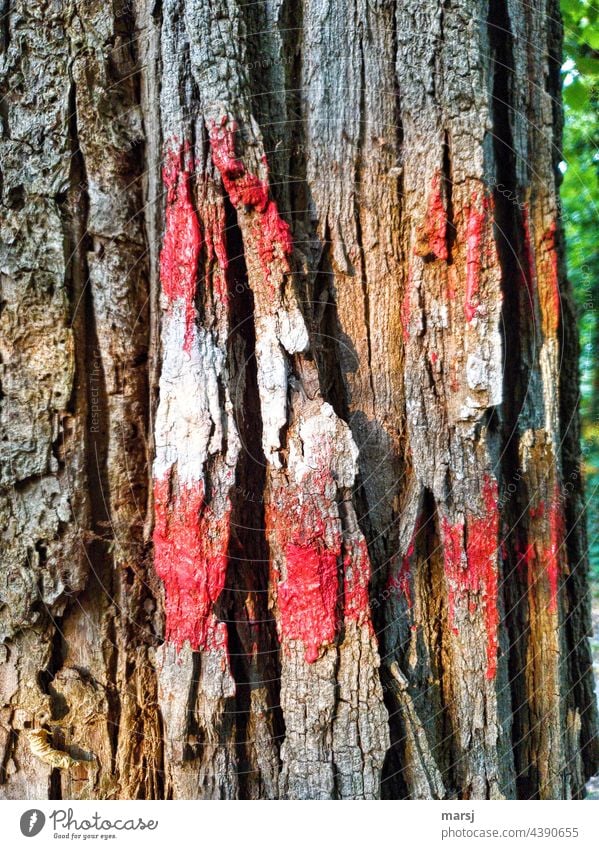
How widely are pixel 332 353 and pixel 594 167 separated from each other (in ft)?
2.21

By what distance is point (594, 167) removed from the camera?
117cm

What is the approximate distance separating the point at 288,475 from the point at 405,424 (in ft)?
0.75

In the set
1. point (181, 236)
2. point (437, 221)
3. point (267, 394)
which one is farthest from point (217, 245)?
point (437, 221)

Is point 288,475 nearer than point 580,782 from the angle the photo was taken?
Yes

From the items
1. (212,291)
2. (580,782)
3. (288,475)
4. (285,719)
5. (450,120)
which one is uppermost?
(450,120)

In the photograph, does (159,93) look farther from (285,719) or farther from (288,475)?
(285,719)

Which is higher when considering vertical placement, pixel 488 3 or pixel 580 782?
pixel 488 3

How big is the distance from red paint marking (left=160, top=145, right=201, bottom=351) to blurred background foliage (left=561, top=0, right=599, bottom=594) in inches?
27.1

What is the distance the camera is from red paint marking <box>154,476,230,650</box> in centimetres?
95

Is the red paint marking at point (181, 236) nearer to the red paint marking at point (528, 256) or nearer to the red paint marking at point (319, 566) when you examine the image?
the red paint marking at point (319, 566)

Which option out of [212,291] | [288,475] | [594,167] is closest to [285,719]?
[288,475]
